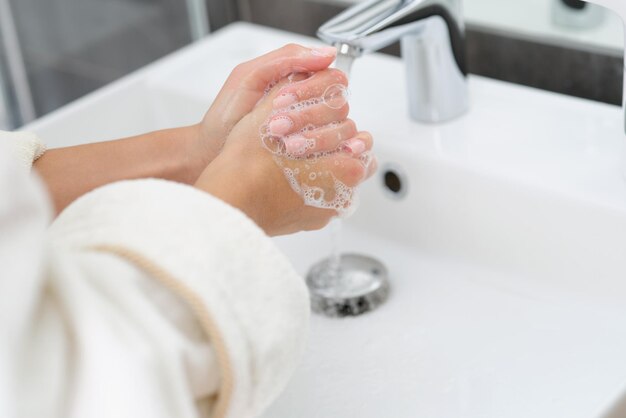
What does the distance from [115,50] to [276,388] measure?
0.96m

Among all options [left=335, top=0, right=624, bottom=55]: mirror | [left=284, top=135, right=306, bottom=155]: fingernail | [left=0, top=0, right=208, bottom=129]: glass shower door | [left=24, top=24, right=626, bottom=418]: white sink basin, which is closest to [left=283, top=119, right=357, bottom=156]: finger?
[left=284, top=135, right=306, bottom=155]: fingernail

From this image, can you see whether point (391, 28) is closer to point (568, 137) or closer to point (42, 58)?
point (568, 137)

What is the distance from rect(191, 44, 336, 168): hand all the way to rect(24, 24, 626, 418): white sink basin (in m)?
0.13

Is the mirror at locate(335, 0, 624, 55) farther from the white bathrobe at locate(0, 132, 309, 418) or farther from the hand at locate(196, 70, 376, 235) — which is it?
the white bathrobe at locate(0, 132, 309, 418)

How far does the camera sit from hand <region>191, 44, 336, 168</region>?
700mm

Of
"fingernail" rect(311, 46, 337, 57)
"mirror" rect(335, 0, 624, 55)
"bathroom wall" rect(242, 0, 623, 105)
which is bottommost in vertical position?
"bathroom wall" rect(242, 0, 623, 105)

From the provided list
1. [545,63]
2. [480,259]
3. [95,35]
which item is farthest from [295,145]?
[95,35]

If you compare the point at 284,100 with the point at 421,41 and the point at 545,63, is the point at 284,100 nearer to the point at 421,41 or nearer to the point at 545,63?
the point at 421,41

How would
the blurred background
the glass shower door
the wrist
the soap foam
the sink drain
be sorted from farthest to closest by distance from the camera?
the glass shower door → the blurred background → the sink drain → the soap foam → the wrist

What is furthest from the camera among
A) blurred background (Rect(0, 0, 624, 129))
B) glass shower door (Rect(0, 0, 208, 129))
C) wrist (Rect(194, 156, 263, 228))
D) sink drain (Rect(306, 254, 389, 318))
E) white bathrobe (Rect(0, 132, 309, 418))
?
glass shower door (Rect(0, 0, 208, 129))

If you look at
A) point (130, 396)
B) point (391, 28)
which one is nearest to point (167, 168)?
point (391, 28)

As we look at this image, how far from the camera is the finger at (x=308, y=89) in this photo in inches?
27.1

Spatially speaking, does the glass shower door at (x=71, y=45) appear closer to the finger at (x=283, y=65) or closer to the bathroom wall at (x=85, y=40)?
the bathroom wall at (x=85, y=40)

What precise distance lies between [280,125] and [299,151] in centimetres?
2
